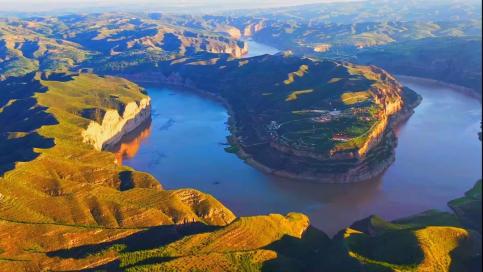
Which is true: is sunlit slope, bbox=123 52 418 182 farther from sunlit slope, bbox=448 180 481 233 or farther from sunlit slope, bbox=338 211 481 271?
sunlit slope, bbox=338 211 481 271

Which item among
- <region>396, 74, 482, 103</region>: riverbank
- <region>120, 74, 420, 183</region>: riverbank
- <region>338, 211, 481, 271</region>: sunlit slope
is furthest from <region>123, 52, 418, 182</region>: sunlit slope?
<region>338, 211, 481, 271</region>: sunlit slope

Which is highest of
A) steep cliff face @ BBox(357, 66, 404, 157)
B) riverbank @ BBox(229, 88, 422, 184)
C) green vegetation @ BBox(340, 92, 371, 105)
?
green vegetation @ BBox(340, 92, 371, 105)

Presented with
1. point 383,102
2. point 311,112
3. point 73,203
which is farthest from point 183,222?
point 383,102

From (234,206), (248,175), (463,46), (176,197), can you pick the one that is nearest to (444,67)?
(463,46)

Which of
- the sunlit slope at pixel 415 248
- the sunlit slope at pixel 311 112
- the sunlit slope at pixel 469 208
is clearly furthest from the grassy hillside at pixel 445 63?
the sunlit slope at pixel 415 248

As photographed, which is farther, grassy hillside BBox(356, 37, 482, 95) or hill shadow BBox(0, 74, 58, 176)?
grassy hillside BBox(356, 37, 482, 95)

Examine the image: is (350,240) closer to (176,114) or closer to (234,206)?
(234,206)

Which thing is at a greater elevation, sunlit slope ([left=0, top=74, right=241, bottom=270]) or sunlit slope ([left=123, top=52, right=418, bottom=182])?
sunlit slope ([left=0, top=74, right=241, bottom=270])
